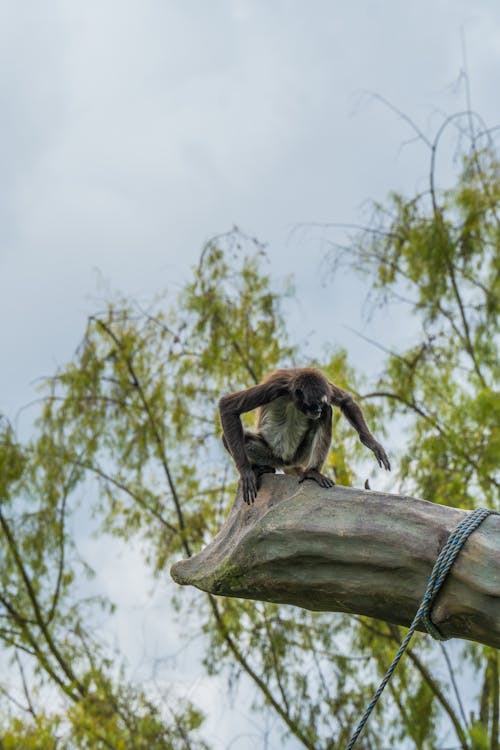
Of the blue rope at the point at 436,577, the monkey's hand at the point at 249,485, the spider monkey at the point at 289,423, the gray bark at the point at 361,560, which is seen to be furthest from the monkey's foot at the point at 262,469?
the blue rope at the point at 436,577

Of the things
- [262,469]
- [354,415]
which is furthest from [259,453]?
[354,415]

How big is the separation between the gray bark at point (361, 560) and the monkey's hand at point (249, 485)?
19cm

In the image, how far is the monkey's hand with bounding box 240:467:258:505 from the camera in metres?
4.39

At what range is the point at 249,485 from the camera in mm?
4430

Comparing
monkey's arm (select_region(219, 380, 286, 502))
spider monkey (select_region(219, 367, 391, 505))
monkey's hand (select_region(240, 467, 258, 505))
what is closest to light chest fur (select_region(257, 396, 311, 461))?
spider monkey (select_region(219, 367, 391, 505))

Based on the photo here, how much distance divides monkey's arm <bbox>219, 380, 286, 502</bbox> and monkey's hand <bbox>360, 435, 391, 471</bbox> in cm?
57

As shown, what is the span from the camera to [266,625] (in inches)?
365

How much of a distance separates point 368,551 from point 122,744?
5.50 meters

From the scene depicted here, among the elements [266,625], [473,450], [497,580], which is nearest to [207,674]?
[266,625]

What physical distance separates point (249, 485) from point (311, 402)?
70cm

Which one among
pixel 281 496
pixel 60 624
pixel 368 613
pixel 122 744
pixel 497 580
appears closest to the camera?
pixel 497 580

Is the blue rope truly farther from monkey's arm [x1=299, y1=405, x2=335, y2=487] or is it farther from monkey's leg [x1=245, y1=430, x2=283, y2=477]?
monkey's leg [x1=245, y1=430, x2=283, y2=477]

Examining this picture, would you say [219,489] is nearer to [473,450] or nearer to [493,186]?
[473,450]

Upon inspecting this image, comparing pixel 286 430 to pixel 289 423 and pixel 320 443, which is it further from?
pixel 320 443
